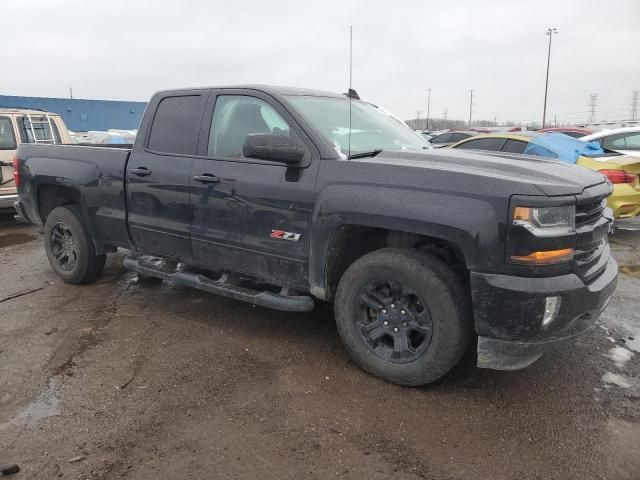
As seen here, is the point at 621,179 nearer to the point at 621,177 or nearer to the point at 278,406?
the point at 621,177

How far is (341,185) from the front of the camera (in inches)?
132

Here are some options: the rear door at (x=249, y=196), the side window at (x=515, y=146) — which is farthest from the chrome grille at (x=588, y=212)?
the side window at (x=515, y=146)

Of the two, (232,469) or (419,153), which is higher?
(419,153)

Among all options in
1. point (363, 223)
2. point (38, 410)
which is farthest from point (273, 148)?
point (38, 410)

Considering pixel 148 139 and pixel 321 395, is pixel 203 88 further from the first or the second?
pixel 321 395

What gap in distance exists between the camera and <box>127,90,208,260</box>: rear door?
13.8 feet

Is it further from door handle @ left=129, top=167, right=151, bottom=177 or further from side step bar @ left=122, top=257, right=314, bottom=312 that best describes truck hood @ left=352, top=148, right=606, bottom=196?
door handle @ left=129, top=167, right=151, bottom=177

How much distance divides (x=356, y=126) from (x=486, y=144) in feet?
15.8

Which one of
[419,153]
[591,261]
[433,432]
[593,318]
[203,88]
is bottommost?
[433,432]

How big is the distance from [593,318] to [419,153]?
60.3 inches

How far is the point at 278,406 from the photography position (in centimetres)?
314

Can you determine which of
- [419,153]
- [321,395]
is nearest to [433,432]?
[321,395]

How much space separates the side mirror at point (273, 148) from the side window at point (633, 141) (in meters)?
8.15

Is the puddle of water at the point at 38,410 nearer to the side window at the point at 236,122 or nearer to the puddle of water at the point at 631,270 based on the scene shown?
the side window at the point at 236,122
